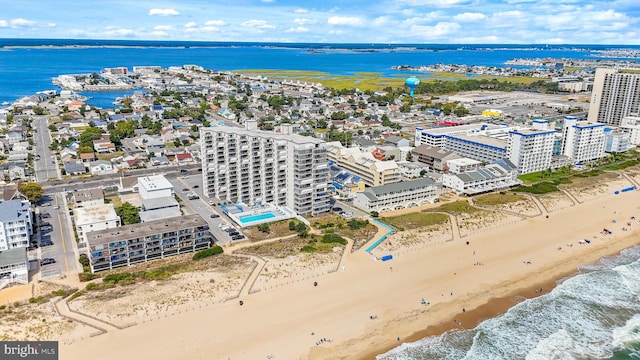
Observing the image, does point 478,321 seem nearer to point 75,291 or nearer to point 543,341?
point 543,341

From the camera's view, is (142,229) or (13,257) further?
(142,229)

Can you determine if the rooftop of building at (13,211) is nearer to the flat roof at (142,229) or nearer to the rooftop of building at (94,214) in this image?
the rooftop of building at (94,214)

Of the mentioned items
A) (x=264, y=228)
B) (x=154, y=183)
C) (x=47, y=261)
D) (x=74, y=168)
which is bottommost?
(x=47, y=261)

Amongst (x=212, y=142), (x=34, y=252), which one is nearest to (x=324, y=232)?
(x=212, y=142)

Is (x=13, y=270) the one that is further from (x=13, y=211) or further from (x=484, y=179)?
(x=484, y=179)

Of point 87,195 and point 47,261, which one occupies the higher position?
point 87,195

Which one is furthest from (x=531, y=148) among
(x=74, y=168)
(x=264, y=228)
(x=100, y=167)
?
(x=74, y=168)
